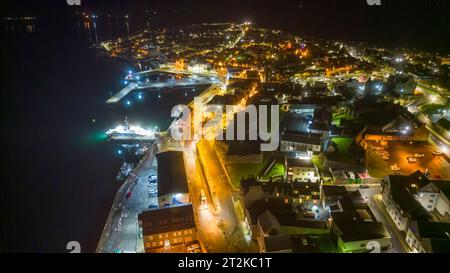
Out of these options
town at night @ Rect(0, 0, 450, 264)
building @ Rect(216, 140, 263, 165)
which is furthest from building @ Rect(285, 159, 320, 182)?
building @ Rect(216, 140, 263, 165)

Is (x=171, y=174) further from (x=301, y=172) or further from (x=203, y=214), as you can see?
(x=301, y=172)

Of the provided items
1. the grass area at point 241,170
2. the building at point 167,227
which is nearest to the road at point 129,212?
the building at point 167,227

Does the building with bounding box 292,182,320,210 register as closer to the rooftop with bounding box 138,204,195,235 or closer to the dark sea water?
the rooftop with bounding box 138,204,195,235

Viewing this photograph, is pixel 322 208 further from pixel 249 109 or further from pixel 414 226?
pixel 249 109

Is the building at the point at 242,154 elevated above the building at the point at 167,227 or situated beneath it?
elevated above

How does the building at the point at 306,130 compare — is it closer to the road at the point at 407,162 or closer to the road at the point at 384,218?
the road at the point at 407,162

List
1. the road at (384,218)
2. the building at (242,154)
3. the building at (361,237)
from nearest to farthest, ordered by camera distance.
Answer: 1. the building at (361,237)
2. the road at (384,218)
3. the building at (242,154)

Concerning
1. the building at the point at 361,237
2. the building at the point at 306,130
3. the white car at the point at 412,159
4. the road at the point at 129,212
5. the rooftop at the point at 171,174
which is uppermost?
the building at the point at 306,130
